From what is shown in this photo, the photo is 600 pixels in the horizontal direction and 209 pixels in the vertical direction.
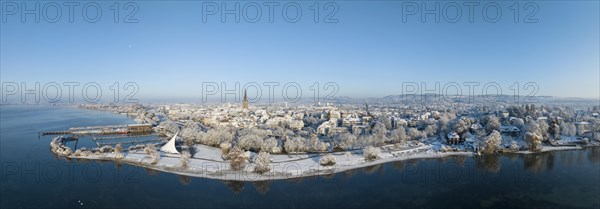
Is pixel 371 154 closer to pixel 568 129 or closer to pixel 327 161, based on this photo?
pixel 327 161

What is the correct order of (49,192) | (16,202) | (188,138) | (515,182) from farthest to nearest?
(188,138) < (515,182) < (49,192) < (16,202)

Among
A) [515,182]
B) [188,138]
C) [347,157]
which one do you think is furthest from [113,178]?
→ [515,182]

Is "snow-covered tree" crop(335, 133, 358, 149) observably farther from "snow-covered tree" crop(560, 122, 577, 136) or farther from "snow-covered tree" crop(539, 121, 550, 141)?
"snow-covered tree" crop(560, 122, 577, 136)

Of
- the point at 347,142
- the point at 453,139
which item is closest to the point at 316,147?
the point at 347,142

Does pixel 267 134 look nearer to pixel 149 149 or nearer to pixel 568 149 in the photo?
pixel 149 149

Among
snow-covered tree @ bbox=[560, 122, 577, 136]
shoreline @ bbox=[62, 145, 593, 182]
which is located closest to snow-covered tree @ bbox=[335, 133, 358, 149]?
shoreline @ bbox=[62, 145, 593, 182]

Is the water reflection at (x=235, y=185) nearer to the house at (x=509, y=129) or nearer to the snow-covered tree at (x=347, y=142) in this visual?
the snow-covered tree at (x=347, y=142)

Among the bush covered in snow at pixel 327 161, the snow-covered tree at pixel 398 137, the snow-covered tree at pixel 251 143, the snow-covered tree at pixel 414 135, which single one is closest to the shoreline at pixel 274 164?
the bush covered in snow at pixel 327 161

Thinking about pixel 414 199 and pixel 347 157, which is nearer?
pixel 414 199

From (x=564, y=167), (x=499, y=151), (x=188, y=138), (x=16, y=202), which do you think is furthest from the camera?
(x=188, y=138)
